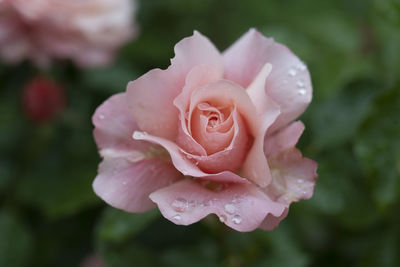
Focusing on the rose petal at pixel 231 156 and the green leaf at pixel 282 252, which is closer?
the rose petal at pixel 231 156

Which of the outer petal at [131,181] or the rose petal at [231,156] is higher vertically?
the rose petal at [231,156]

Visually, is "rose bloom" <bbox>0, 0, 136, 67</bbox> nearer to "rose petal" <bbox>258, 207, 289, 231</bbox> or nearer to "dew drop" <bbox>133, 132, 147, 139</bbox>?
"dew drop" <bbox>133, 132, 147, 139</bbox>

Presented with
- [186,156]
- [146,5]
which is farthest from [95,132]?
[146,5]

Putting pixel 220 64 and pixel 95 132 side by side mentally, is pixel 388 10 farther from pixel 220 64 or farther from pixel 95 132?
→ pixel 95 132

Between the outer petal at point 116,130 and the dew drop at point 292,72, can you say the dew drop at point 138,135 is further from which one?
the dew drop at point 292,72

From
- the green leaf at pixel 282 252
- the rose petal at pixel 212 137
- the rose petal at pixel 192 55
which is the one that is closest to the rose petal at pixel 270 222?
the rose petal at pixel 212 137

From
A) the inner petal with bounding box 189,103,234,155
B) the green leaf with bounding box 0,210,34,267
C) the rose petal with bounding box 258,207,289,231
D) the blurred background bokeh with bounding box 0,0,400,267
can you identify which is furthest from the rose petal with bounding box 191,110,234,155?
the green leaf with bounding box 0,210,34,267
